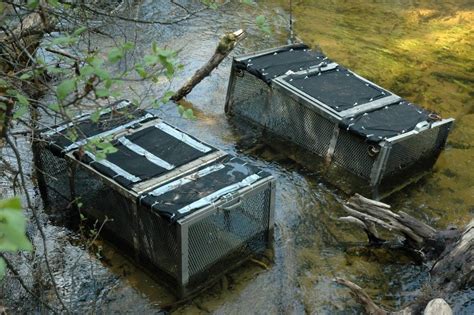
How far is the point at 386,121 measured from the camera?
623 centimetres

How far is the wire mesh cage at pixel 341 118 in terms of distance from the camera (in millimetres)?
6113

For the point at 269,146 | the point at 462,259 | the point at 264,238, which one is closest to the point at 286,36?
the point at 269,146

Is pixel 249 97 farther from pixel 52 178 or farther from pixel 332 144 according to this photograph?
pixel 52 178

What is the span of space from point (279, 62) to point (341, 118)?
1.28m

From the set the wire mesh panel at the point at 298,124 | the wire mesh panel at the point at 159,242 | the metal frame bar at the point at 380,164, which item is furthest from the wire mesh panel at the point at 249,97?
the wire mesh panel at the point at 159,242

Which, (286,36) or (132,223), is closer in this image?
(132,223)

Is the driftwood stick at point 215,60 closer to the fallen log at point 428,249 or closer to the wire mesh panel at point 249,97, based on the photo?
the wire mesh panel at point 249,97

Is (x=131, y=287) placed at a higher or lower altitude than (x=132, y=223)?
lower

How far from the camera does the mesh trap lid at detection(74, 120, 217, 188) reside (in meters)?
5.06

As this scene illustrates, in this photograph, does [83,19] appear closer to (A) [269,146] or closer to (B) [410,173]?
(A) [269,146]

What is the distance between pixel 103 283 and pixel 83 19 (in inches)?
83.2


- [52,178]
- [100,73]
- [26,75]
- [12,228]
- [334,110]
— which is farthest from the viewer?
[334,110]

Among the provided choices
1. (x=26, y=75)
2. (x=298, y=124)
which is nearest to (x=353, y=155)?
(x=298, y=124)

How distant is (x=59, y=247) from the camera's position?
18.2ft
